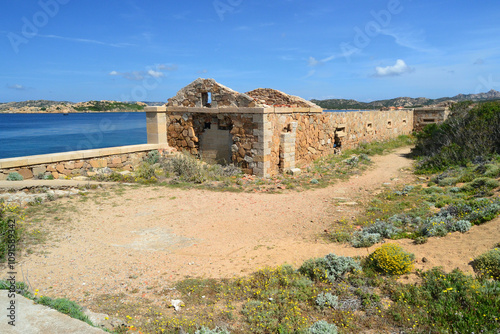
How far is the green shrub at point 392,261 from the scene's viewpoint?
4.29m

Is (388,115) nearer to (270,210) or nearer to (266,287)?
(270,210)

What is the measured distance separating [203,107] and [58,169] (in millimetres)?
5212

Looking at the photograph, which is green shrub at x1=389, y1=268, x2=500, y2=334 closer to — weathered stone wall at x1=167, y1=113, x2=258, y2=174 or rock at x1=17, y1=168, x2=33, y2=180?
weathered stone wall at x1=167, y1=113, x2=258, y2=174

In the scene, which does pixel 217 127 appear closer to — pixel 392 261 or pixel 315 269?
pixel 315 269

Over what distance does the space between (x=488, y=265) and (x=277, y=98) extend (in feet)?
38.8

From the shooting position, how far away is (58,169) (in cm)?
960

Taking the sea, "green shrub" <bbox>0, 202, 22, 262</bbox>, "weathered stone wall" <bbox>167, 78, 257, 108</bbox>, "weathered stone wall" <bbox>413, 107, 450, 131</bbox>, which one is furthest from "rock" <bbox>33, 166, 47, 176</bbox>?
"weathered stone wall" <bbox>413, 107, 450, 131</bbox>

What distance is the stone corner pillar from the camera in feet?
42.4

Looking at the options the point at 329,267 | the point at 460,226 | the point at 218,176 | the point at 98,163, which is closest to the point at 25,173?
the point at 98,163

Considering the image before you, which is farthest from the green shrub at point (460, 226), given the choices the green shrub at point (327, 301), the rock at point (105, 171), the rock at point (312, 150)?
the rock at point (105, 171)

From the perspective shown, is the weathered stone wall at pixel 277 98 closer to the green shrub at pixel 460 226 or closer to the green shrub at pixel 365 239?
the green shrub at pixel 365 239

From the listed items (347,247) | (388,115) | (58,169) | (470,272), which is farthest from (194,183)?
(388,115)

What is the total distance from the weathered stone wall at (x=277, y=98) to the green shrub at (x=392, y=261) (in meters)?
10.1

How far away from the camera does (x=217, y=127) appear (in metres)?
12.1
